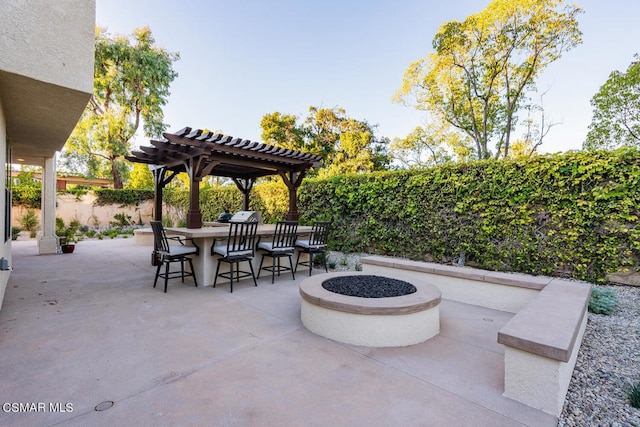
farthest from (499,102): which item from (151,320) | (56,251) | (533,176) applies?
(56,251)

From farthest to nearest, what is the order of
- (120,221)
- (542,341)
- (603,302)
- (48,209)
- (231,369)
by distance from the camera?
(120,221)
(48,209)
(603,302)
(231,369)
(542,341)

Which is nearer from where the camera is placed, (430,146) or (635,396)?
(635,396)

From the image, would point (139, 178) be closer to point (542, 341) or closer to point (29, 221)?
point (29, 221)

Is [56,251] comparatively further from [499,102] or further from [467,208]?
[499,102]

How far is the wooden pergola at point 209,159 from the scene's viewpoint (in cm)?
493

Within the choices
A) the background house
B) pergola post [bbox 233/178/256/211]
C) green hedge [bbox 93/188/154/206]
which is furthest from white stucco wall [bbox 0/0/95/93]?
green hedge [bbox 93/188/154/206]

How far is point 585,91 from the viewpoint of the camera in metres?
10.8

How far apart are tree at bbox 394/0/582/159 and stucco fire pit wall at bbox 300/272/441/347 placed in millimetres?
11985

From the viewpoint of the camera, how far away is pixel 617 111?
11031 mm

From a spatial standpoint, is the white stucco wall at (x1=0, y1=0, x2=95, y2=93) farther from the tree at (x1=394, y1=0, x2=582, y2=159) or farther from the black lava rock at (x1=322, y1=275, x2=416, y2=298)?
the tree at (x1=394, y1=0, x2=582, y2=159)

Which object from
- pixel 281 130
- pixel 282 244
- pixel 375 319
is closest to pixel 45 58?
pixel 282 244

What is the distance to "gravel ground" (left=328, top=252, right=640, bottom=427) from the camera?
1.72 m

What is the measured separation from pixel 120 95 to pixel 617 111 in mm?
21855

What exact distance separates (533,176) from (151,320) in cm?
572
